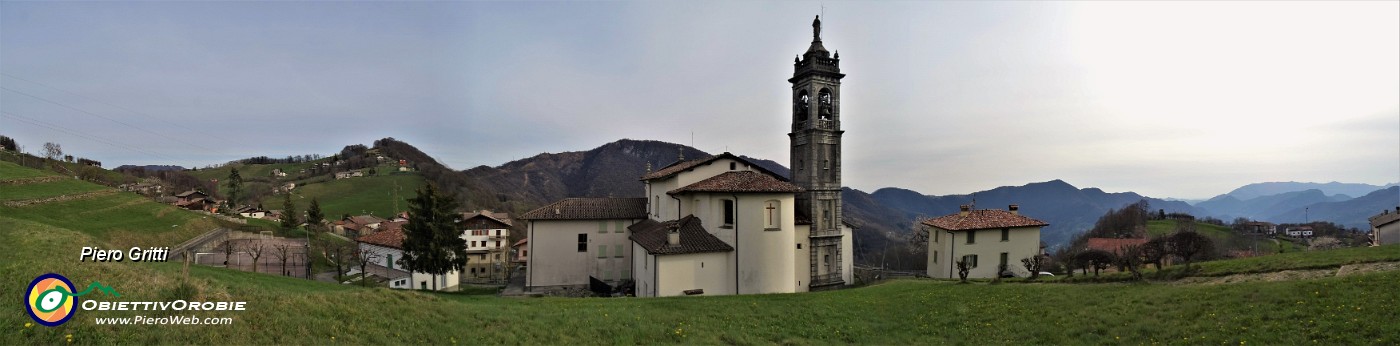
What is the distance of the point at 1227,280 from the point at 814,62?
21.8 m

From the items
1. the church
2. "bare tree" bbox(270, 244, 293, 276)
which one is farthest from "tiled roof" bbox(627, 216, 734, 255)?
"bare tree" bbox(270, 244, 293, 276)

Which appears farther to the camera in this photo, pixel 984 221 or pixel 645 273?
pixel 984 221

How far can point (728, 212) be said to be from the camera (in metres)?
26.0

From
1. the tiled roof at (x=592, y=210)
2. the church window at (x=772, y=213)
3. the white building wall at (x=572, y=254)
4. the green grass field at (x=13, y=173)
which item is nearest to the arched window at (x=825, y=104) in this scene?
the church window at (x=772, y=213)

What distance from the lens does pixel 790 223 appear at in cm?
2583

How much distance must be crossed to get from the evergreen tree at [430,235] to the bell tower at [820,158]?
2178cm

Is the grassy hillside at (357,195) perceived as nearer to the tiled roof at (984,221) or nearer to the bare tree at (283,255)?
the bare tree at (283,255)

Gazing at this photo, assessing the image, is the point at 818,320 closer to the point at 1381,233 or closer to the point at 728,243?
the point at 728,243

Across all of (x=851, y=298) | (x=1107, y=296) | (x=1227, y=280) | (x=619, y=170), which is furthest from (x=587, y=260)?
(x=619, y=170)

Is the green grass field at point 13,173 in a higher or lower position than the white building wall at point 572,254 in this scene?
higher

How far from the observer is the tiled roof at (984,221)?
3584 centimetres

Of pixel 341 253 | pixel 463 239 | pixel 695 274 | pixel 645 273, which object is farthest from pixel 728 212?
pixel 341 253

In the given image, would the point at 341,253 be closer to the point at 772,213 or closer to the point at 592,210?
the point at 592,210

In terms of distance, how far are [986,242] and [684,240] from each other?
77.6 ft
